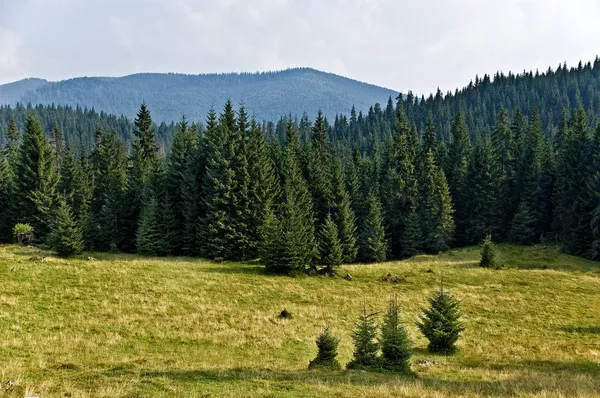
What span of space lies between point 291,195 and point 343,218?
1135 centimetres

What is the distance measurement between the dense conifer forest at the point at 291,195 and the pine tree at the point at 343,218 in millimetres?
186

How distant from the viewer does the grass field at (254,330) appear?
13.3 meters

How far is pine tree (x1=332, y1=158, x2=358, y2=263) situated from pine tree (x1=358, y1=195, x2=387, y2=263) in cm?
202

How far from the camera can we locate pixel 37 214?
57.2m

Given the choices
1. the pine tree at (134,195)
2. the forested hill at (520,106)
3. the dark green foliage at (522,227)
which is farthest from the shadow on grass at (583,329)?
the forested hill at (520,106)

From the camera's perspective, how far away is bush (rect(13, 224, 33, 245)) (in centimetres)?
5119

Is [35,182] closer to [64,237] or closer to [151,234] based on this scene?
[151,234]

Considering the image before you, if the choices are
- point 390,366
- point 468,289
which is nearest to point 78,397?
point 390,366

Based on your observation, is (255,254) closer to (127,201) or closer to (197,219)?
(197,219)

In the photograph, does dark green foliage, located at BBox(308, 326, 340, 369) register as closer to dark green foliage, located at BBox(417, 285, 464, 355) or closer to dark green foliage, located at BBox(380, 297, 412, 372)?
dark green foliage, located at BBox(380, 297, 412, 372)

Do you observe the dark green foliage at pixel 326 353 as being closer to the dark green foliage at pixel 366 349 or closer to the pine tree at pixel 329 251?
the dark green foliage at pixel 366 349

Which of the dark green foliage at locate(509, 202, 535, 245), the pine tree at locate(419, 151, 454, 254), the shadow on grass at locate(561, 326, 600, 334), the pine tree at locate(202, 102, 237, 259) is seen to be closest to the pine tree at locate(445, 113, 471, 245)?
the pine tree at locate(419, 151, 454, 254)

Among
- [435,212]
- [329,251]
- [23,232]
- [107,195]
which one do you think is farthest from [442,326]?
[107,195]

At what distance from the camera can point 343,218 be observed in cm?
6200
